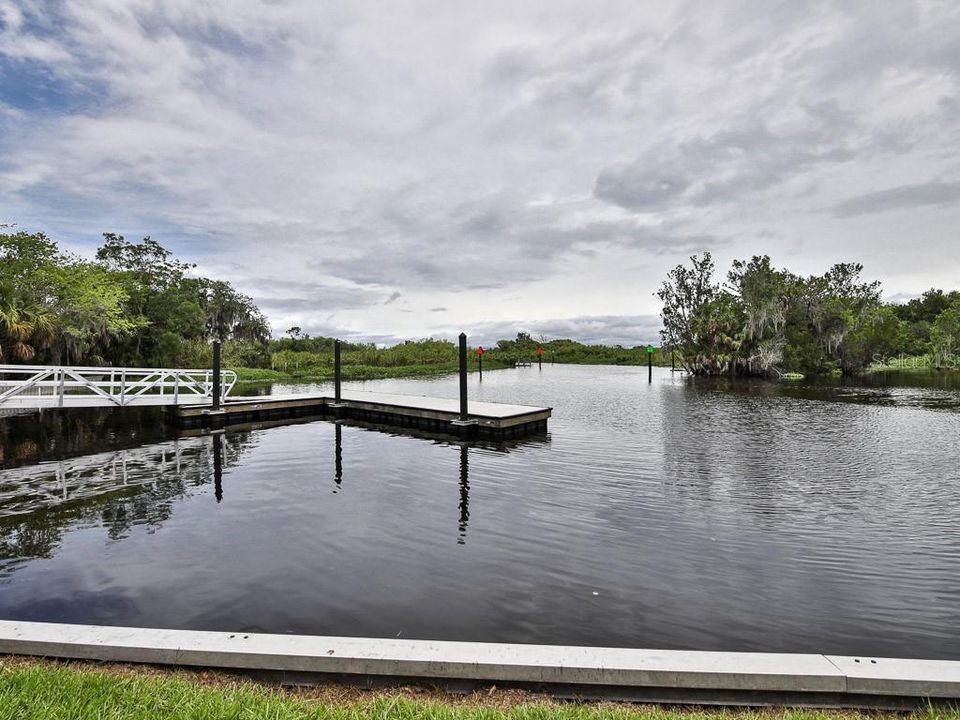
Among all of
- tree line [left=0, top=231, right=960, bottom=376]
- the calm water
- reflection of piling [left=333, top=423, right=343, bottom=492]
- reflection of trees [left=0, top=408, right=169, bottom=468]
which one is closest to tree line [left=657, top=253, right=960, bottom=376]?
tree line [left=0, top=231, right=960, bottom=376]

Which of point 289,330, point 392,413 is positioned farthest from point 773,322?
point 289,330

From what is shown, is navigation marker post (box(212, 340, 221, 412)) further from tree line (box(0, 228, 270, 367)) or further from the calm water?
tree line (box(0, 228, 270, 367))

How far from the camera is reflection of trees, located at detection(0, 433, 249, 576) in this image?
6.36 m

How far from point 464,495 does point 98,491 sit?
6.53 meters

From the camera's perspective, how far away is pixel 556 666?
9.07ft

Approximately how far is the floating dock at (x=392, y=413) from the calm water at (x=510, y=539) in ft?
4.59

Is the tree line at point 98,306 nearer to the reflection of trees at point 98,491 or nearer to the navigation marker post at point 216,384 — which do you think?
the navigation marker post at point 216,384

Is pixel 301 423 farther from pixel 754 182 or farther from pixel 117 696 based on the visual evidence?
pixel 754 182

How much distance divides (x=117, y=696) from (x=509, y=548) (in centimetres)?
405

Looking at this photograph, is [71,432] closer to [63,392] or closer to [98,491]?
[63,392]

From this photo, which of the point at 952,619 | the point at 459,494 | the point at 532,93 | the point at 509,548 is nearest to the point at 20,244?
the point at 532,93

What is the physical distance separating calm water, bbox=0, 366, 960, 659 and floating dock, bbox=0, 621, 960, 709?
1.03 metres

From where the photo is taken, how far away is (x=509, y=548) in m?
5.84

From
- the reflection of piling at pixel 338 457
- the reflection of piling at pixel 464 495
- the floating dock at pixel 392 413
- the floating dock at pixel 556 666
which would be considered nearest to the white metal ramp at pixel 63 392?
the floating dock at pixel 392 413
